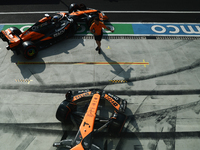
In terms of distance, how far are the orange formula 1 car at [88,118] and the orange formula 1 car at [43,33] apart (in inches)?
138

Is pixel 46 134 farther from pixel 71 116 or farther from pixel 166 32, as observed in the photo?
pixel 166 32

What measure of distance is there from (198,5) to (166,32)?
4957 mm

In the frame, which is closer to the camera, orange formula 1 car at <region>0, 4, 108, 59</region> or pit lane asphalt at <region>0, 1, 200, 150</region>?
pit lane asphalt at <region>0, 1, 200, 150</region>

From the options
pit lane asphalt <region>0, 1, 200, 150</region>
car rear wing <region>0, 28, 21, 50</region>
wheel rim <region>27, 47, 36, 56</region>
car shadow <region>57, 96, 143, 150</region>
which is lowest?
car shadow <region>57, 96, 143, 150</region>

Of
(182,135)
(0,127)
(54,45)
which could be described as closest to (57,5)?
(54,45)

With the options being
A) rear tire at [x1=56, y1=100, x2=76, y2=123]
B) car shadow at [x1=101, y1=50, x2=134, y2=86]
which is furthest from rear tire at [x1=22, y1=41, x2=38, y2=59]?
rear tire at [x1=56, y1=100, x2=76, y2=123]

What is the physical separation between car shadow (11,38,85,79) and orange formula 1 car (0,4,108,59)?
251 mm

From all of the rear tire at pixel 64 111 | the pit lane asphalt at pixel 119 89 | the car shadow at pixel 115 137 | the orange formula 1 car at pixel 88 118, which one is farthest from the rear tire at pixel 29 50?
the car shadow at pixel 115 137

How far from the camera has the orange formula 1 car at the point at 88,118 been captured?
4.04m

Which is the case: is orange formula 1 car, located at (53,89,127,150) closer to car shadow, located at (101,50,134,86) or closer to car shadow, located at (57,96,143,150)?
car shadow, located at (57,96,143,150)

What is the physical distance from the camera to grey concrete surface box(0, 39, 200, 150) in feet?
16.9

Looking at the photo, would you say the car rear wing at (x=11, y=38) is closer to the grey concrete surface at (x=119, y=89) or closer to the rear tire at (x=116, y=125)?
the grey concrete surface at (x=119, y=89)

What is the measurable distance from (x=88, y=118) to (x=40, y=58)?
4810mm

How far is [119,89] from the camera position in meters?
6.52
